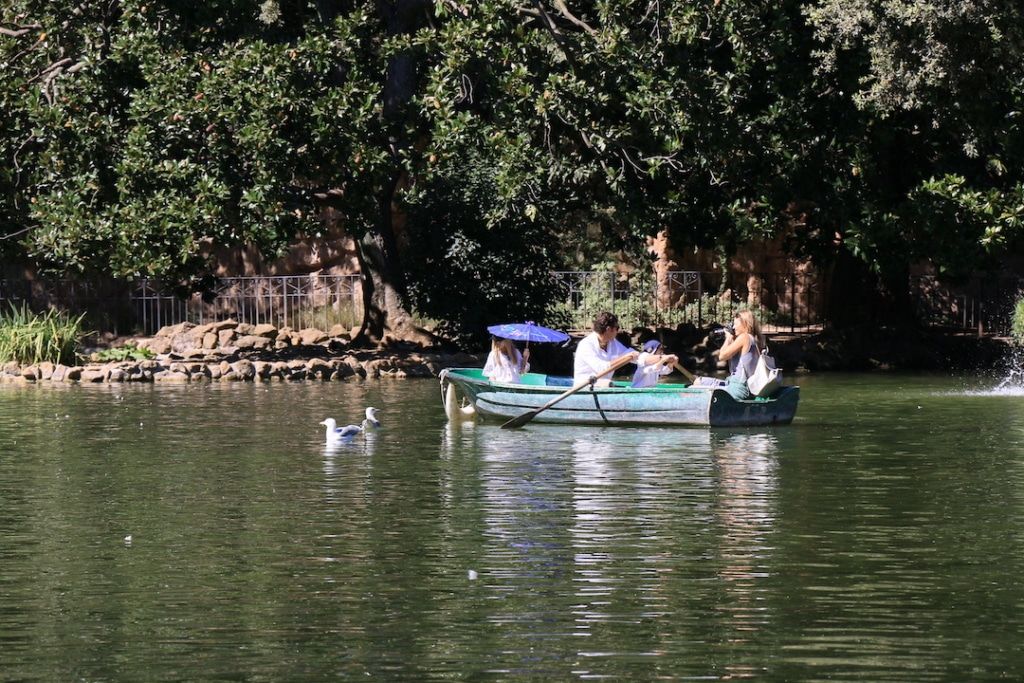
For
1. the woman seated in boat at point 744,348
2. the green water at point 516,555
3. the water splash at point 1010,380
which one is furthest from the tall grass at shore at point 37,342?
the water splash at point 1010,380

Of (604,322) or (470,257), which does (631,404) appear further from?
(470,257)

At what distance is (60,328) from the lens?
36094 millimetres

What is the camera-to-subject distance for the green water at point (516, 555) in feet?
32.7

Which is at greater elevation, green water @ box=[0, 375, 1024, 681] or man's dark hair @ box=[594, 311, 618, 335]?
man's dark hair @ box=[594, 311, 618, 335]

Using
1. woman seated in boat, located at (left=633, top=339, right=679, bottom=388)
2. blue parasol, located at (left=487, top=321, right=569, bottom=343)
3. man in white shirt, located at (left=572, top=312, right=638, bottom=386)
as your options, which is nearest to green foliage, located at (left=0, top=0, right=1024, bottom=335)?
blue parasol, located at (left=487, top=321, right=569, bottom=343)

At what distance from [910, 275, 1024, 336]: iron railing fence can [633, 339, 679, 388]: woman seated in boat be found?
19.6 m

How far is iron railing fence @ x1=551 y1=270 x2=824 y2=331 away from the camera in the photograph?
4425 cm

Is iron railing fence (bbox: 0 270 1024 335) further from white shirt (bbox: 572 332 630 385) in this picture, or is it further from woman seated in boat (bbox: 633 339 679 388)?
white shirt (bbox: 572 332 630 385)

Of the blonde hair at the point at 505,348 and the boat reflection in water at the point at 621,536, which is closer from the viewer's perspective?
the boat reflection in water at the point at 621,536

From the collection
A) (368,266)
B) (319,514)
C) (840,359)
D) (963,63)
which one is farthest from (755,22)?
(319,514)

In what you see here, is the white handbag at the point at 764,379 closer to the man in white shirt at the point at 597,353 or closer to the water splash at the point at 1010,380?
the man in white shirt at the point at 597,353

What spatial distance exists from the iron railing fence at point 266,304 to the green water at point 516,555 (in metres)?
20.9

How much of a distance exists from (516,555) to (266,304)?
34831 mm

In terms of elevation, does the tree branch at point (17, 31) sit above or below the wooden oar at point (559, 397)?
above
